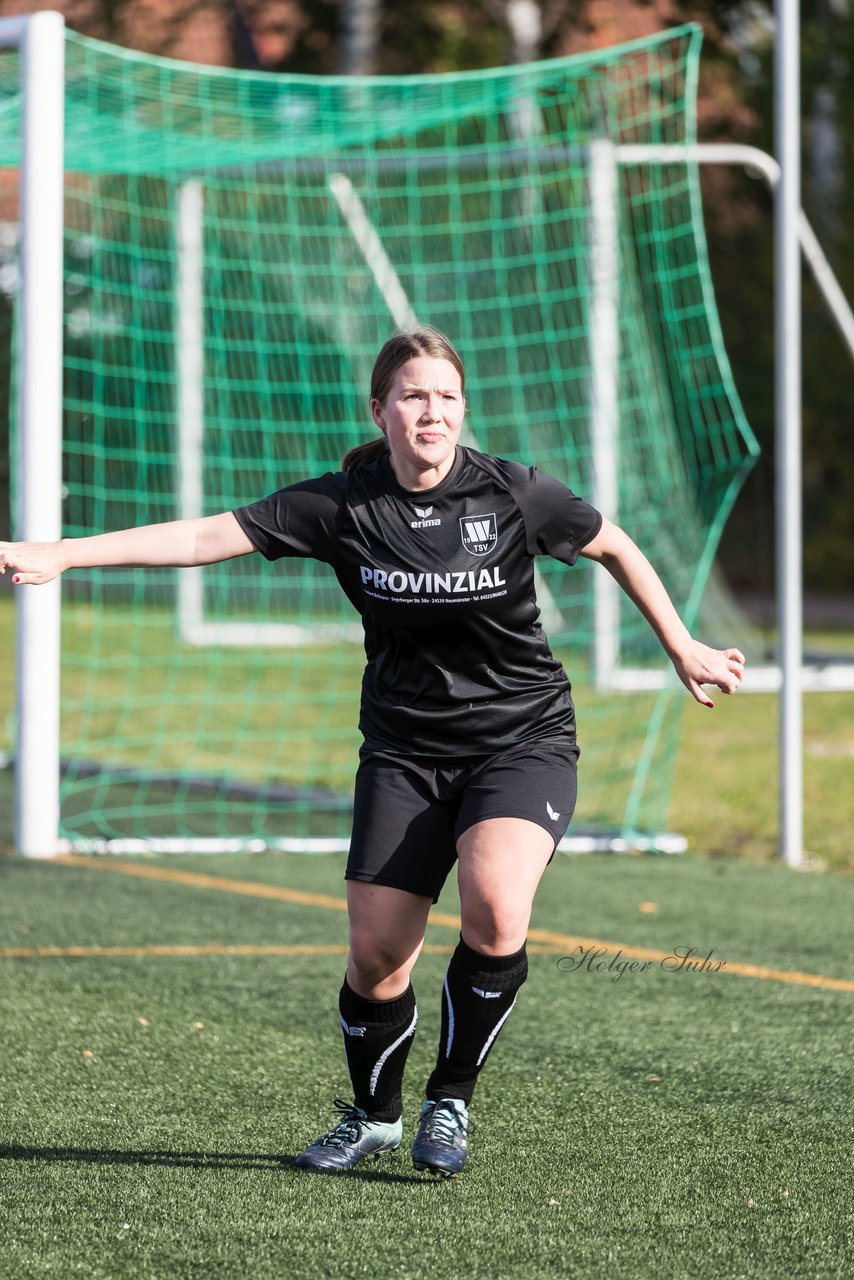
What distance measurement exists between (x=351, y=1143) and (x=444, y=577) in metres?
1.12

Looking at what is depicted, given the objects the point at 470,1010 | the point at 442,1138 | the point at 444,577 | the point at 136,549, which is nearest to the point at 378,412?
the point at 444,577

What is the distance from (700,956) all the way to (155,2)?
20.3 metres

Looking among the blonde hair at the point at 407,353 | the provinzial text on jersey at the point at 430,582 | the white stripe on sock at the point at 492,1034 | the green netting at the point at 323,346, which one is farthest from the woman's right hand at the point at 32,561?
the green netting at the point at 323,346

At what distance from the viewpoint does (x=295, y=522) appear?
141 inches

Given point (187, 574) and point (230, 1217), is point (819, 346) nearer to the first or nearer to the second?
point (187, 574)

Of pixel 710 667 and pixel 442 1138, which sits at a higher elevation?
pixel 710 667

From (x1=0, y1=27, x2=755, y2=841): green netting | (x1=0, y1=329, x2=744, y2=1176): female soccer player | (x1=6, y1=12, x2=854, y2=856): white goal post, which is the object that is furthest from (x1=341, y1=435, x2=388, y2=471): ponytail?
(x1=0, y1=27, x2=755, y2=841): green netting

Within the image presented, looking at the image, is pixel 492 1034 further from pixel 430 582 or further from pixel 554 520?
pixel 554 520

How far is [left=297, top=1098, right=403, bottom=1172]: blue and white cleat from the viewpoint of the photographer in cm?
356

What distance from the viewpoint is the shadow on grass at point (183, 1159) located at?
3545 millimetres

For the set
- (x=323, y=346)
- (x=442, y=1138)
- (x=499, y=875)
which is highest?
(x=323, y=346)

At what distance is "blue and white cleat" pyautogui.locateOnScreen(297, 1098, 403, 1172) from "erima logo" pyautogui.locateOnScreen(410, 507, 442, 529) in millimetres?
1166

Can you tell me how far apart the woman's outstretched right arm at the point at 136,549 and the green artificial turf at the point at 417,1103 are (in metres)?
1.16

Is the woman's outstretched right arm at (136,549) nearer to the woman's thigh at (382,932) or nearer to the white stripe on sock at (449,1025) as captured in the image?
the woman's thigh at (382,932)
